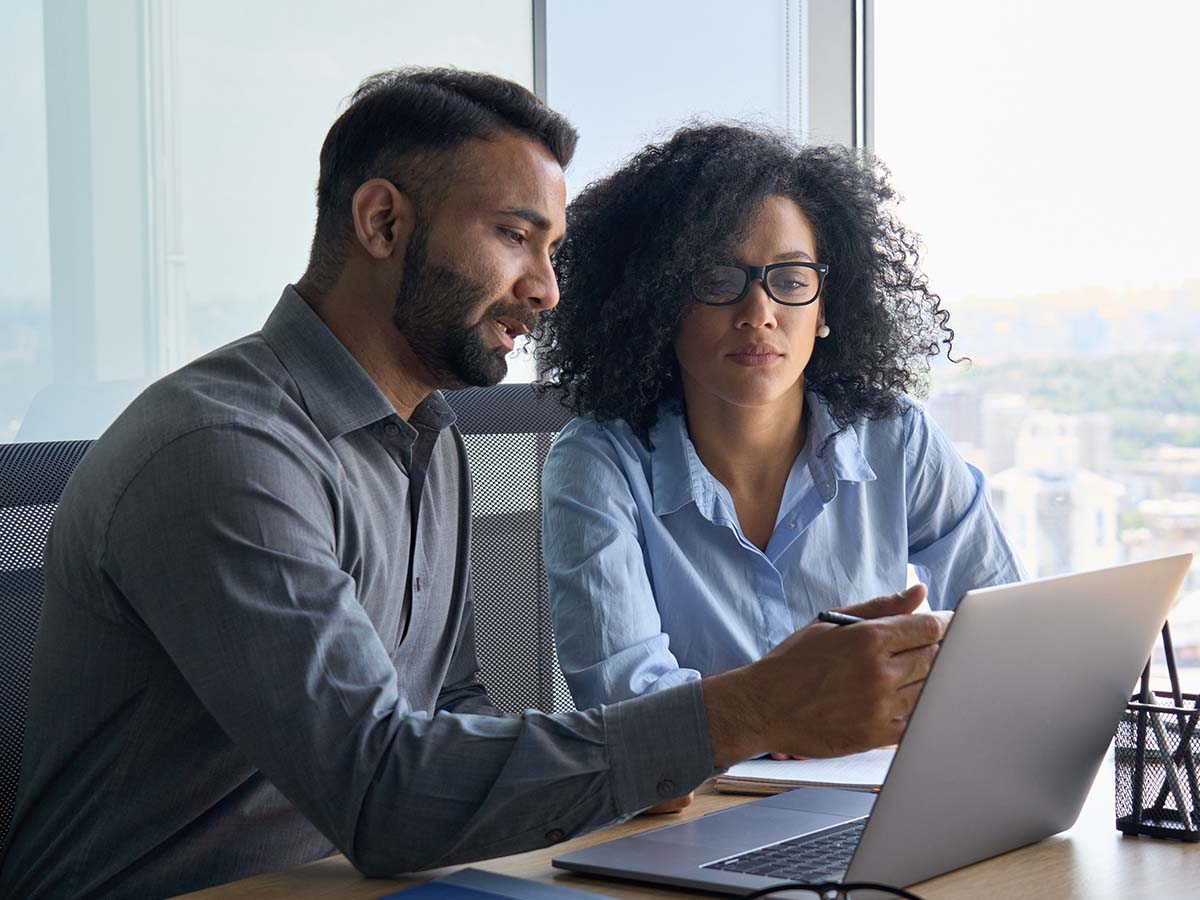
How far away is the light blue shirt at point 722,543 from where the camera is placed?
158 centimetres

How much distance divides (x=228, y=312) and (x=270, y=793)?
1130 mm

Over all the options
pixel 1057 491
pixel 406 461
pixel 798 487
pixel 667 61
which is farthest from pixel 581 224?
pixel 1057 491

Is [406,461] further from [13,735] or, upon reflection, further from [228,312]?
[228,312]

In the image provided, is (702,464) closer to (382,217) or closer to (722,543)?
(722,543)

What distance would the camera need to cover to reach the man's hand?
3.26 ft

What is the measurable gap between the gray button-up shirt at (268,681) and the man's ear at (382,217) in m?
0.11

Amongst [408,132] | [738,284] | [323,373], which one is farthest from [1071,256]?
[323,373]

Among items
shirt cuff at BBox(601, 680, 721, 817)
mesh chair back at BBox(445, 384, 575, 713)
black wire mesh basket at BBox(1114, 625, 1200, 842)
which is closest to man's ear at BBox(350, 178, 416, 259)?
mesh chair back at BBox(445, 384, 575, 713)

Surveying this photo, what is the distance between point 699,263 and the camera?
1.81m

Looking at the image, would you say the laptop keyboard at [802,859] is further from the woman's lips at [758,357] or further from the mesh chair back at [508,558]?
the woman's lips at [758,357]

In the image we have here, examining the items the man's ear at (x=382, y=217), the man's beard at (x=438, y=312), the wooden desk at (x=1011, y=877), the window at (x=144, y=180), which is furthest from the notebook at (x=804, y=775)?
the window at (x=144, y=180)

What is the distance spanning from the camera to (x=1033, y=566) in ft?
8.88

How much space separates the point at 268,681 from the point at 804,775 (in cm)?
54

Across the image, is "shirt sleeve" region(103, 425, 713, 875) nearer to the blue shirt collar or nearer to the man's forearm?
the man's forearm
